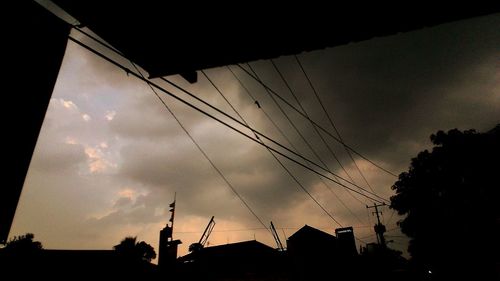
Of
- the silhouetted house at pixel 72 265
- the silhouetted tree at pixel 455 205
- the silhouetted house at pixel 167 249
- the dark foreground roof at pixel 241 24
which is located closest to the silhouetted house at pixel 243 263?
the silhouetted house at pixel 167 249

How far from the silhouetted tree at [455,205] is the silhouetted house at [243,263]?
17409 mm

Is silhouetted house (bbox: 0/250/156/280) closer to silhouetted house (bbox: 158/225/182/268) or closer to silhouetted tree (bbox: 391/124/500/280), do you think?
silhouetted house (bbox: 158/225/182/268)

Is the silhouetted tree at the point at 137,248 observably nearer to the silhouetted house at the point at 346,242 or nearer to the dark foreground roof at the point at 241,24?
the silhouetted house at the point at 346,242

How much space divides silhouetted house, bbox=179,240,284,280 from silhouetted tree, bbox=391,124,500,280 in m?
17.4

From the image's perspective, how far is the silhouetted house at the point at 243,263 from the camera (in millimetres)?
26977

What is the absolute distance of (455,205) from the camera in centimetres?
3139

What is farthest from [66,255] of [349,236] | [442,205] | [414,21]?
[442,205]

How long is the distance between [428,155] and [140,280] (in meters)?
34.7

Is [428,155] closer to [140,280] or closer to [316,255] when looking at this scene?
[316,255]

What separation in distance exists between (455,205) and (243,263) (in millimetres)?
24466

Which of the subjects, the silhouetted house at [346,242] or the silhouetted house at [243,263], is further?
the silhouetted house at [346,242]

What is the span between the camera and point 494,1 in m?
2.65

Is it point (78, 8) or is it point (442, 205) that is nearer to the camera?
point (78, 8)

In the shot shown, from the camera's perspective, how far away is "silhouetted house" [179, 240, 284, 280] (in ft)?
88.5
